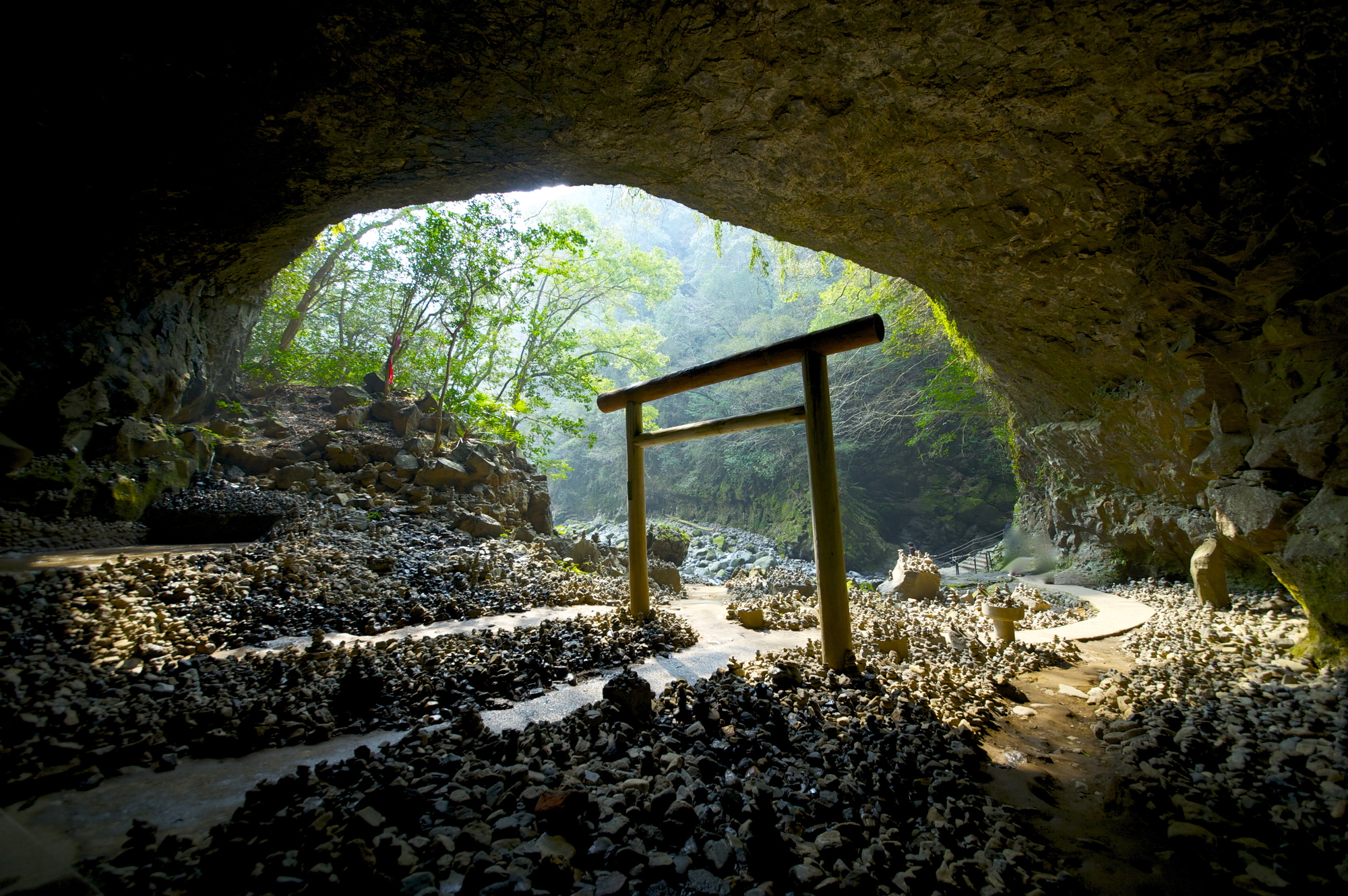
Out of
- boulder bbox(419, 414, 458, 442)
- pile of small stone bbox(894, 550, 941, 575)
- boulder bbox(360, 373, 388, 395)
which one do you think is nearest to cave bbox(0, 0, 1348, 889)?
pile of small stone bbox(894, 550, 941, 575)

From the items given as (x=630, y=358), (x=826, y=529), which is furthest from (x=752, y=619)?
(x=630, y=358)

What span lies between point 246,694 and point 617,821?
231 centimetres

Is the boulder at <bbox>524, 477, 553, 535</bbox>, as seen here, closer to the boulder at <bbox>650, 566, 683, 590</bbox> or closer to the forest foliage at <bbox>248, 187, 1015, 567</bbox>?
the forest foliage at <bbox>248, 187, 1015, 567</bbox>

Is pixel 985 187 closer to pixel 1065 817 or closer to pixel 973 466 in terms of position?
pixel 1065 817

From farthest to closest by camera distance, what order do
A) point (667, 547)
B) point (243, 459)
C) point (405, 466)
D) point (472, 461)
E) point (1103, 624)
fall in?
1. point (667, 547)
2. point (472, 461)
3. point (405, 466)
4. point (243, 459)
5. point (1103, 624)

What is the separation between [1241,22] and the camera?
112 inches

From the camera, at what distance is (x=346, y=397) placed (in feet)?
32.2

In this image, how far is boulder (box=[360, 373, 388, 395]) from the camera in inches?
418

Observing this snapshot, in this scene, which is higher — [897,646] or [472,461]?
[472,461]

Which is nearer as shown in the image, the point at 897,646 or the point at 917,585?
the point at 897,646

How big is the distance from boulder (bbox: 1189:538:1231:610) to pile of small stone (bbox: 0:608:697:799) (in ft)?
19.9

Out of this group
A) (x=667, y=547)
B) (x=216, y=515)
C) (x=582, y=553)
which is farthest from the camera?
(x=667, y=547)

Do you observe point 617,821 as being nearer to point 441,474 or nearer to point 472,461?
point 441,474

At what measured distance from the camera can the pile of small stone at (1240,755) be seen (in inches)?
58.4
